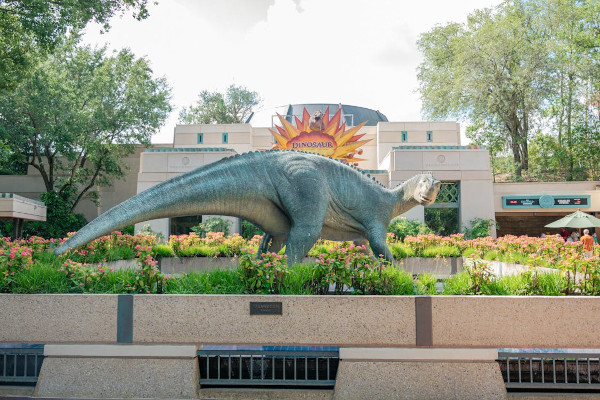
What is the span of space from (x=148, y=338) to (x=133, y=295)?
404 millimetres

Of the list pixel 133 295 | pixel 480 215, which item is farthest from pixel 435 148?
pixel 133 295

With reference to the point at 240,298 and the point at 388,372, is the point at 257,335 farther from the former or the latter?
the point at 388,372

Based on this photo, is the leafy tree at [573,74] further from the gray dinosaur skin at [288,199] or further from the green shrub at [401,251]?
the gray dinosaur skin at [288,199]

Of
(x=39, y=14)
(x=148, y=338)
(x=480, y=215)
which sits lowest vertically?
(x=148, y=338)

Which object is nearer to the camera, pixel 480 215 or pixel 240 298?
pixel 240 298

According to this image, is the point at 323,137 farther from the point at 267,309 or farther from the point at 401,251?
the point at 267,309

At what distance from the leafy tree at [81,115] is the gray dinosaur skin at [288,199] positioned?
20.9 metres

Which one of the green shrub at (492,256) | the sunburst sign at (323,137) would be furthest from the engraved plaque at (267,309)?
the sunburst sign at (323,137)

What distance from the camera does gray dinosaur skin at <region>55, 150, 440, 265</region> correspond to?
5785mm

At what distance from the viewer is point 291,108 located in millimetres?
35375

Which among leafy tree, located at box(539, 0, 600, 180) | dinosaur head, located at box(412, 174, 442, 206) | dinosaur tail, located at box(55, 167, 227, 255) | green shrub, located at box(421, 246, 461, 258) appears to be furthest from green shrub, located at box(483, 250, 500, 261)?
leafy tree, located at box(539, 0, 600, 180)

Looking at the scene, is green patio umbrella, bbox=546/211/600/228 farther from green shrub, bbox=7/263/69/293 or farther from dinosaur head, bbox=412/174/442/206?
green shrub, bbox=7/263/69/293

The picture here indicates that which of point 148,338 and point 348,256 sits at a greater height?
point 348,256

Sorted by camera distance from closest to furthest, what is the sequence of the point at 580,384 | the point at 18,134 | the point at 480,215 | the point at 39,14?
the point at 580,384
the point at 39,14
the point at 480,215
the point at 18,134
